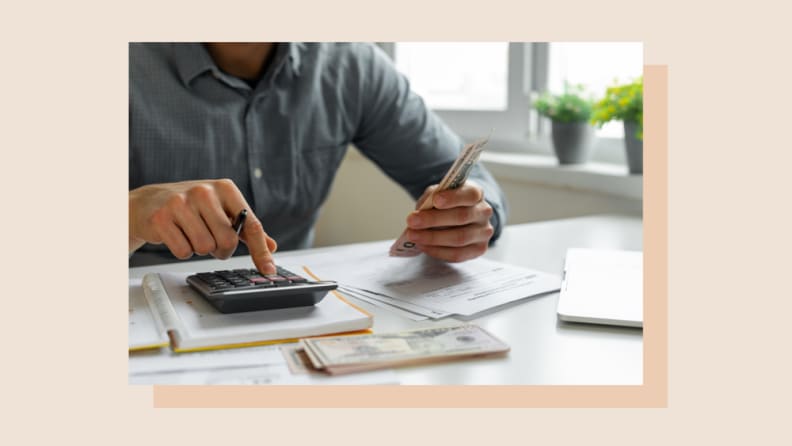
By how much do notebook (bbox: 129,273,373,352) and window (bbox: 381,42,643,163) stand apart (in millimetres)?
1176

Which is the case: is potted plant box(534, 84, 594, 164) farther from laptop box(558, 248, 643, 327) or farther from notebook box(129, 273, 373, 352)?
notebook box(129, 273, 373, 352)

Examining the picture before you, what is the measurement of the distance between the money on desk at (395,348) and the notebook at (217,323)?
0.02 m

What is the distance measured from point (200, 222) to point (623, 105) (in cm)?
103

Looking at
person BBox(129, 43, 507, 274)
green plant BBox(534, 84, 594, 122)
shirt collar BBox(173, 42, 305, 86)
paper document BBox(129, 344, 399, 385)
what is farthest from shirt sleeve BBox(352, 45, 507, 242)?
paper document BBox(129, 344, 399, 385)

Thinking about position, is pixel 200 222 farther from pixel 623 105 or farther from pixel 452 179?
pixel 623 105

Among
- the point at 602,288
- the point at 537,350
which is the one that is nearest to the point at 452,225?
the point at 602,288

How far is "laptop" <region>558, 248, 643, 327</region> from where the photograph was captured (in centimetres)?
63

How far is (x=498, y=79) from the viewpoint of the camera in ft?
6.29

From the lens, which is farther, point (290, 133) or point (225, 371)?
point (290, 133)

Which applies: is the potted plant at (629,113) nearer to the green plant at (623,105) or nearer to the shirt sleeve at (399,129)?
the green plant at (623,105)

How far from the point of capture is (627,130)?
1.44 metres

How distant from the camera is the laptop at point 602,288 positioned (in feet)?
2.07
